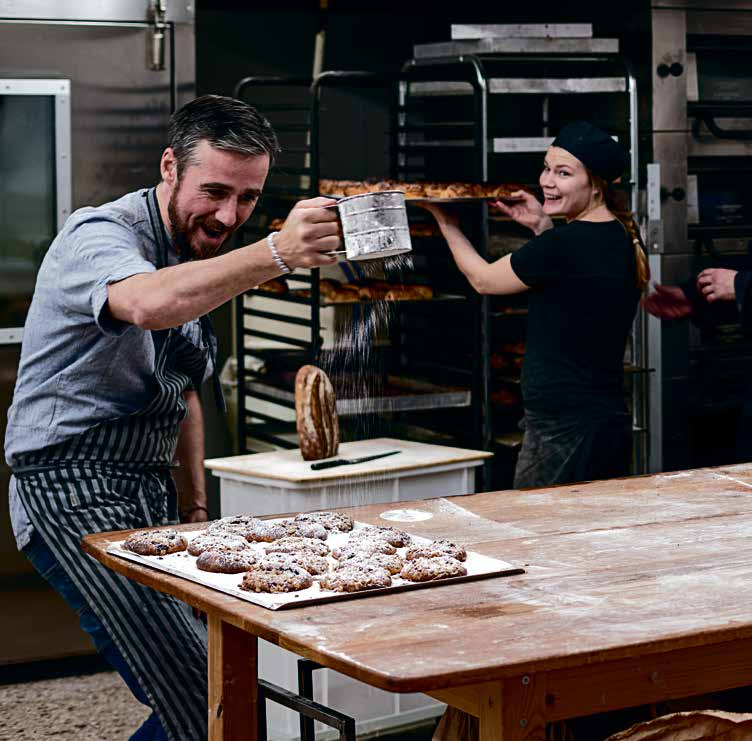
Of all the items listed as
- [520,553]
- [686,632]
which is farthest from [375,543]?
[686,632]

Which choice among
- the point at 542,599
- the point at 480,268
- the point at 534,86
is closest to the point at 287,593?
the point at 542,599

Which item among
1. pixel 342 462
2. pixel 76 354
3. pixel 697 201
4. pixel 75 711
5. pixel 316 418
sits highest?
pixel 697 201

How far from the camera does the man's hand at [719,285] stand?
422 cm

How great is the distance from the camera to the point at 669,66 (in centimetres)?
512

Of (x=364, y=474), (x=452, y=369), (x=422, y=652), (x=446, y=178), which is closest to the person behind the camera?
(x=422, y=652)

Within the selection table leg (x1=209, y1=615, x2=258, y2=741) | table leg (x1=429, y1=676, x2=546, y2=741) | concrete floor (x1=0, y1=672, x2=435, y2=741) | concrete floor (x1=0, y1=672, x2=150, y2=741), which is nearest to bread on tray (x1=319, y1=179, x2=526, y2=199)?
concrete floor (x1=0, y1=672, x2=435, y2=741)

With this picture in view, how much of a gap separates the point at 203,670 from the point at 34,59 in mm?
2364

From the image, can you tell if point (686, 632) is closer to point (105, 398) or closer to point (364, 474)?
point (105, 398)

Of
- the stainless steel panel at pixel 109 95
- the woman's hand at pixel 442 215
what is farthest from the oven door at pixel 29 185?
the woman's hand at pixel 442 215

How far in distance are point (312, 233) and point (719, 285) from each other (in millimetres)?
2220

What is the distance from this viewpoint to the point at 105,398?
2.74 m

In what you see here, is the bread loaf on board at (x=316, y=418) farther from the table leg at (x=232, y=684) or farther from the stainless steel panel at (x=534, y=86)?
the table leg at (x=232, y=684)

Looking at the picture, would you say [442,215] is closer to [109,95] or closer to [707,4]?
[109,95]

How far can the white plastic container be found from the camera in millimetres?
3645
